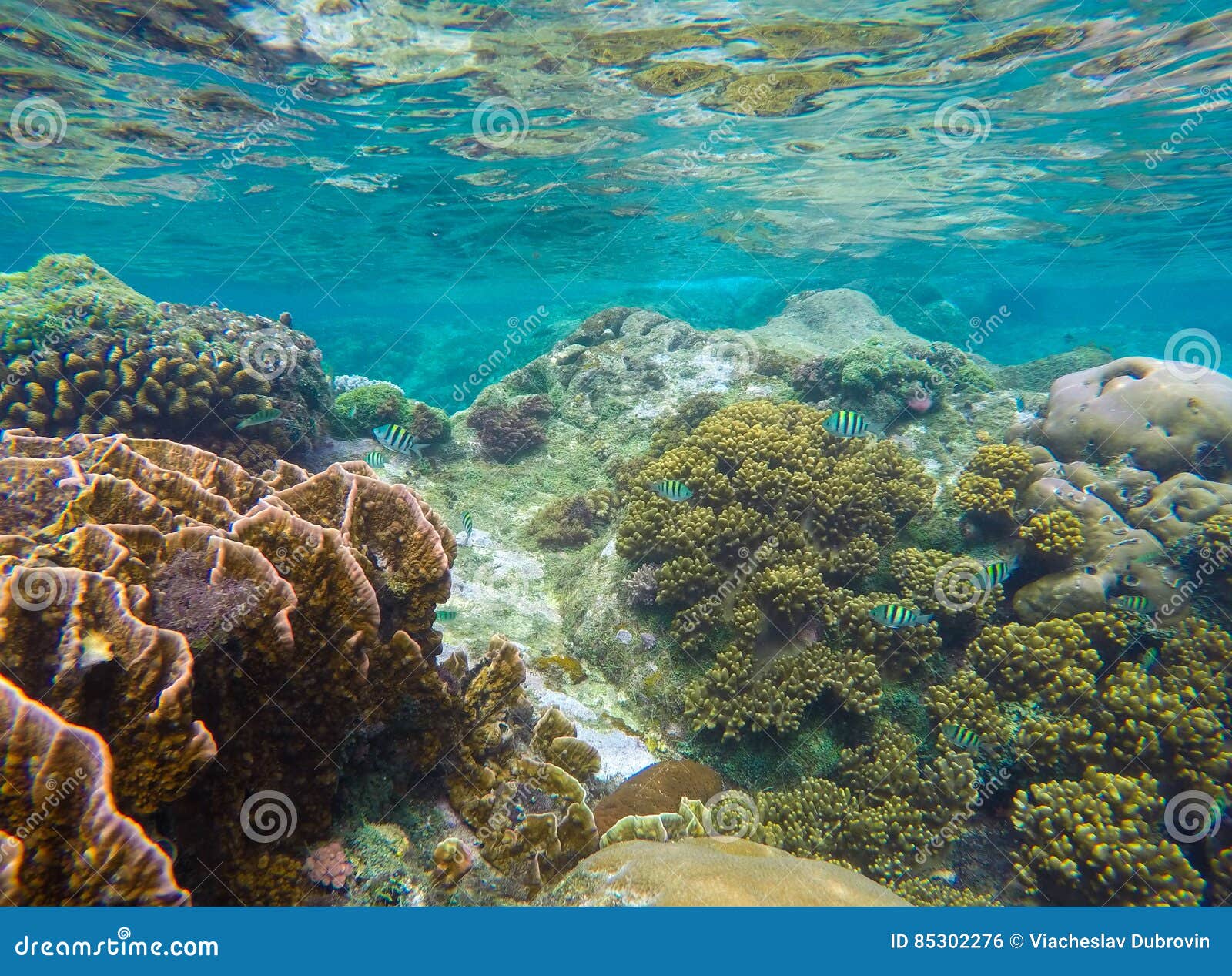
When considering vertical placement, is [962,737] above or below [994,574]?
below

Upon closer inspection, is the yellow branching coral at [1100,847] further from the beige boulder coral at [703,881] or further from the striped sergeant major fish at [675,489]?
the striped sergeant major fish at [675,489]

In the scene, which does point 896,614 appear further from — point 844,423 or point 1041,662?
point 844,423

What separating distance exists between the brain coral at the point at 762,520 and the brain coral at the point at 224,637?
10.7 ft

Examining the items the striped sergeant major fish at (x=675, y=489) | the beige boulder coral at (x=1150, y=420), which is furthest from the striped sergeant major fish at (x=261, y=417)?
the beige boulder coral at (x=1150, y=420)

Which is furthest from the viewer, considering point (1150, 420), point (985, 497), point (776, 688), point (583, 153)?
point (583, 153)

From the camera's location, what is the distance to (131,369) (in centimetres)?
724

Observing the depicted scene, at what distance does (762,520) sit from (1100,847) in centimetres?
397

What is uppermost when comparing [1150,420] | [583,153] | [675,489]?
[583,153]

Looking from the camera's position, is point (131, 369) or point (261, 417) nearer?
point (131, 369)

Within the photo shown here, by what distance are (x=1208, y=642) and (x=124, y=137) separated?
25.9 meters

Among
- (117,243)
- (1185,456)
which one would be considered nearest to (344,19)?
(1185,456)

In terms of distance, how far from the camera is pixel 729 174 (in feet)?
69.1

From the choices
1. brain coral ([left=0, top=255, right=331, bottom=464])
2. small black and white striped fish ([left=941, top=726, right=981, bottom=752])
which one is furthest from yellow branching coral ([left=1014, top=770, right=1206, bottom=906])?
brain coral ([left=0, top=255, right=331, bottom=464])

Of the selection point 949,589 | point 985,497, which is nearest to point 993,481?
point 985,497
